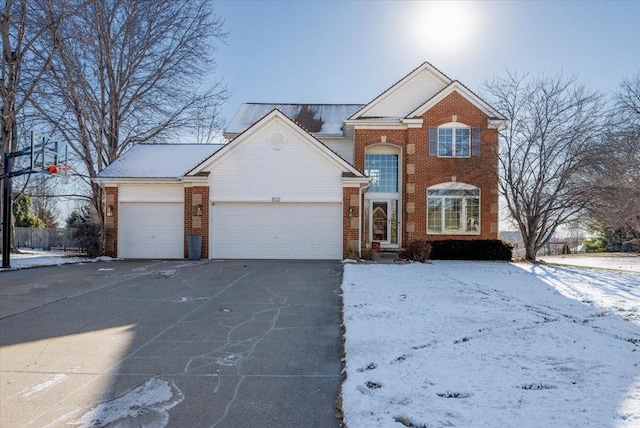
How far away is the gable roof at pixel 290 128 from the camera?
54.3 ft

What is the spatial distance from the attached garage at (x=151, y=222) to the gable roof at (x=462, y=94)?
35.8 ft

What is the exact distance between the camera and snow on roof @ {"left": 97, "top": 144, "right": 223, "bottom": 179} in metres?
17.9

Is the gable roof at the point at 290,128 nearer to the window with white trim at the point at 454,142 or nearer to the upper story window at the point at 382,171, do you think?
the upper story window at the point at 382,171

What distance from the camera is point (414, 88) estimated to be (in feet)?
65.6

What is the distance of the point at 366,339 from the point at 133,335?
3566 mm

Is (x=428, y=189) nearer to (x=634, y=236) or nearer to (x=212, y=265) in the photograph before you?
(x=212, y=265)

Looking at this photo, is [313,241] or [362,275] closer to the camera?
[362,275]

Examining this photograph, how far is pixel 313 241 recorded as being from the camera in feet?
54.6

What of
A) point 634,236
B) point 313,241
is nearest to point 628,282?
point 313,241

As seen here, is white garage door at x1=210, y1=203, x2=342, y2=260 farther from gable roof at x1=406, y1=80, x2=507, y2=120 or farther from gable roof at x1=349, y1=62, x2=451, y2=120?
gable roof at x1=406, y1=80, x2=507, y2=120

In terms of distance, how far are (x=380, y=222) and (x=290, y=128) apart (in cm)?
658

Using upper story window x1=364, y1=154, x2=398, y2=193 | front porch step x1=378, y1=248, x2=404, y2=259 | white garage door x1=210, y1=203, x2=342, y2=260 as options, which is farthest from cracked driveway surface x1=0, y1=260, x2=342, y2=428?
upper story window x1=364, y1=154, x2=398, y2=193

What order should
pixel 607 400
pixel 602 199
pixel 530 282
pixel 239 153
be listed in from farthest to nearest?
1. pixel 239 153
2. pixel 602 199
3. pixel 530 282
4. pixel 607 400

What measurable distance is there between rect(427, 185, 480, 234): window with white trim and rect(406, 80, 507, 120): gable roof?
11.1 ft
